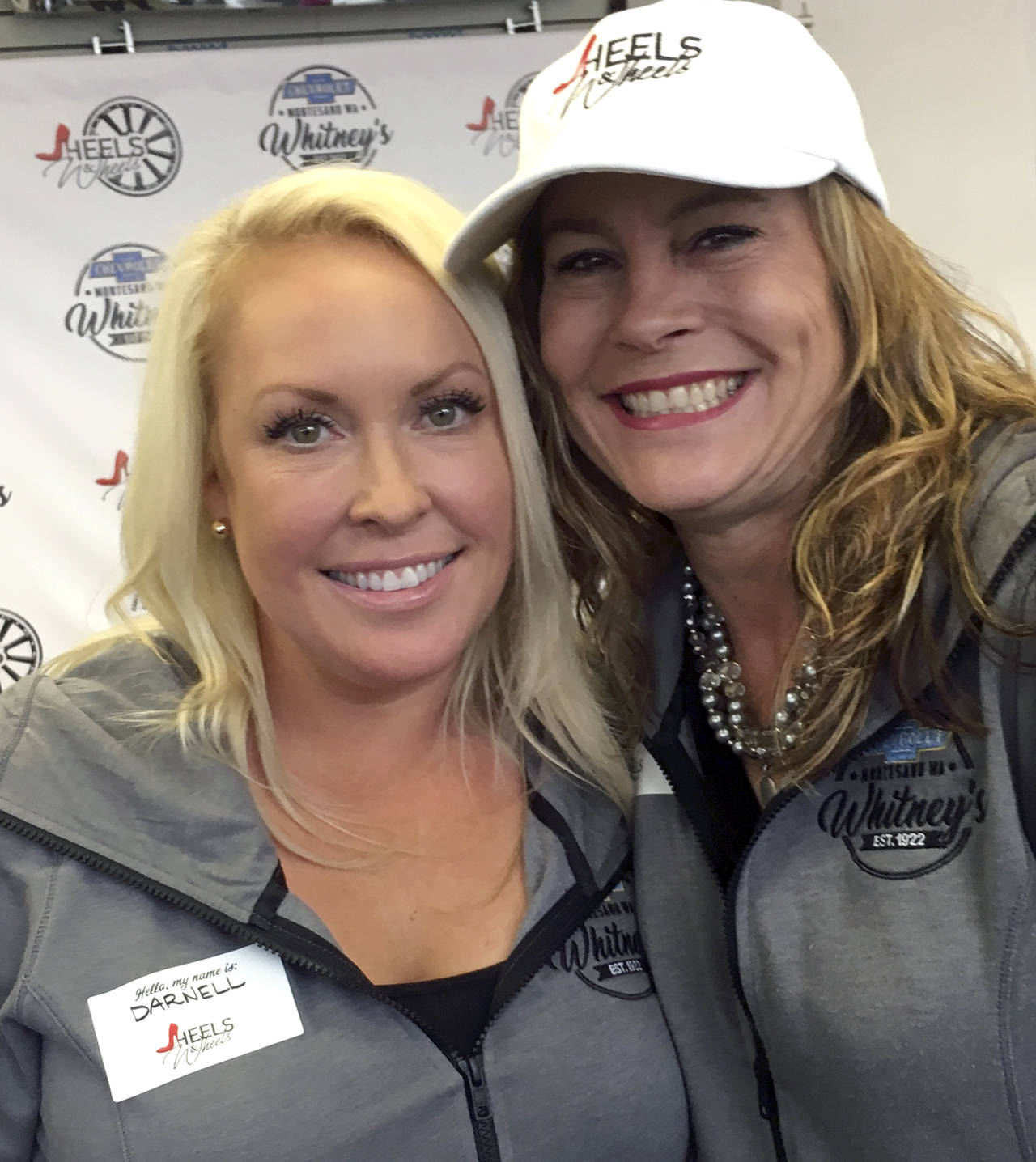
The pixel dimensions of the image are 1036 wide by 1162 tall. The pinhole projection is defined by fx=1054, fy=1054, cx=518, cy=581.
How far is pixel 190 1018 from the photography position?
1109mm

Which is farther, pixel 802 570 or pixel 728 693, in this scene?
pixel 728 693

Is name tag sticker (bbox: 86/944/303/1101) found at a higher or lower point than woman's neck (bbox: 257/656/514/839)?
lower

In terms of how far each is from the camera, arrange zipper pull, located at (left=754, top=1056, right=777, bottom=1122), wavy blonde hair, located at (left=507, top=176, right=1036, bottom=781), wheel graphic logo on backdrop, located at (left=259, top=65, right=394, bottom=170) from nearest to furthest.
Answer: wavy blonde hair, located at (left=507, top=176, right=1036, bottom=781) → zipper pull, located at (left=754, top=1056, right=777, bottom=1122) → wheel graphic logo on backdrop, located at (left=259, top=65, right=394, bottom=170)

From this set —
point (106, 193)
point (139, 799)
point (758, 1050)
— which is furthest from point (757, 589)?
point (106, 193)

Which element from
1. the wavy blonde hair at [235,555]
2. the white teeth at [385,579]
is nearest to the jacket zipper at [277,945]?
the wavy blonde hair at [235,555]

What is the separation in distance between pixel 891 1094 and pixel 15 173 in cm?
283

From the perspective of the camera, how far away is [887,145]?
2.86 metres

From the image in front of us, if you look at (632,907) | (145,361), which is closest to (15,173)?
(145,361)

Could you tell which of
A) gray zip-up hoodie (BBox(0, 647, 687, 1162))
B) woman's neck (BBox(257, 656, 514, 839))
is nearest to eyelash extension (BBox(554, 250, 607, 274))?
woman's neck (BBox(257, 656, 514, 839))

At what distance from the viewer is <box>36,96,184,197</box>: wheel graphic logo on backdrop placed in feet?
9.00

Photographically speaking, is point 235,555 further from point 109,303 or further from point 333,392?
point 109,303

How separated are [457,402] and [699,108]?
43cm

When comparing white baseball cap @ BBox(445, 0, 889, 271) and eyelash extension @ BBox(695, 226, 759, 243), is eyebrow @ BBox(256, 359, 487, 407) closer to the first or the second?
white baseball cap @ BBox(445, 0, 889, 271)

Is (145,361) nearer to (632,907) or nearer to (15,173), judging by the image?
(632,907)
